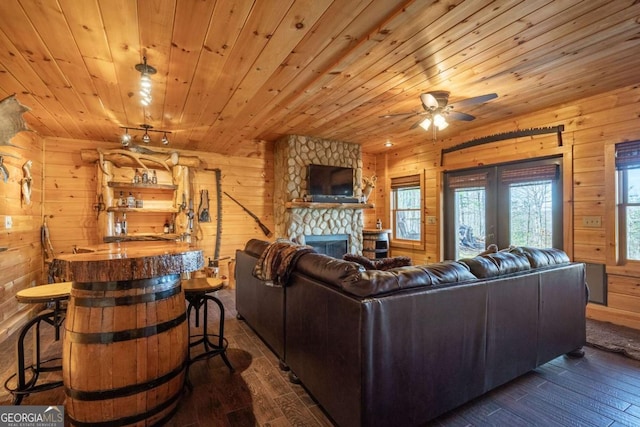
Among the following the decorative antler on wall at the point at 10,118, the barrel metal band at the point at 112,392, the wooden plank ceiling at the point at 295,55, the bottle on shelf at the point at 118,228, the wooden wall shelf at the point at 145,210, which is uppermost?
the wooden plank ceiling at the point at 295,55

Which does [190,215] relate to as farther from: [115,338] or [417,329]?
[417,329]

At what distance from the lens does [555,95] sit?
3.51 metres

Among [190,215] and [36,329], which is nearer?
[36,329]

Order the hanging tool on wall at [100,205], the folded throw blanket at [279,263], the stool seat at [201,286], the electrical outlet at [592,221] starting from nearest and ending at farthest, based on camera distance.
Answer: the folded throw blanket at [279,263], the stool seat at [201,286], the electrical outlet at [592,221], the hanging tool on wall at [100,205]

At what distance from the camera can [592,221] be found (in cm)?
357

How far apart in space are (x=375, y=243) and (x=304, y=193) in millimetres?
1785

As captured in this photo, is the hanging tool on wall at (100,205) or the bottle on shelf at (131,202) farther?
the bottle on shelf at (131,202)

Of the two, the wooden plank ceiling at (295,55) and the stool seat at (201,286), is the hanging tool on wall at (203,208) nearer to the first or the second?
the wooden plank ceiling at (295,55)

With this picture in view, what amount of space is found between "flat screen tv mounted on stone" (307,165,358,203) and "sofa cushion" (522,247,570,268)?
10.6ft

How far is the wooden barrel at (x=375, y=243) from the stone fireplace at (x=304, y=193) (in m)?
0.19

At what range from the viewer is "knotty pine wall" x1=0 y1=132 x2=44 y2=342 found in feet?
10.1

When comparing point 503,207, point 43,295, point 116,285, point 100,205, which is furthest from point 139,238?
point 503,207

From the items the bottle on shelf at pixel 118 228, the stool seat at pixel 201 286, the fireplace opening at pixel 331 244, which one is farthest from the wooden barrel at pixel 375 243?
the bottle on shelf at pixel 118 228

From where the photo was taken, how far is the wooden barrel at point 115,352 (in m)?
1.54
